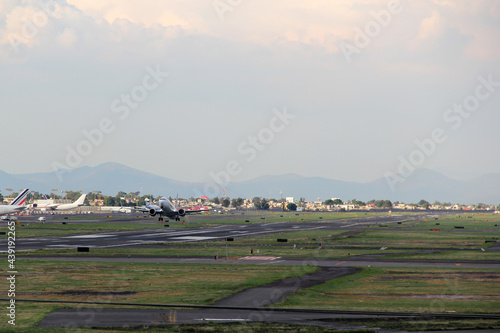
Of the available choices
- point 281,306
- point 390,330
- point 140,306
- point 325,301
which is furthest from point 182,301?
point 390,330

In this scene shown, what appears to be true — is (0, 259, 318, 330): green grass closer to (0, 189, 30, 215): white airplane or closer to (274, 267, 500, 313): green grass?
(274, 267, 500, 313): green grass

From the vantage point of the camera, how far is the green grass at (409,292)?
112 feet

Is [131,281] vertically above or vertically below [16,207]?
below

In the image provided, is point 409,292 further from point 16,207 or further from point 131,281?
point 16,207

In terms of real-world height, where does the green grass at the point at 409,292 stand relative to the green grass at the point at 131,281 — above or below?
below

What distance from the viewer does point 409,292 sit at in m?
39.8

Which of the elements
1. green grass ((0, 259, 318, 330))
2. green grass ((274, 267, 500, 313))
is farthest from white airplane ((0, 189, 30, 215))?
green grass ((274, 267, 500, 313))

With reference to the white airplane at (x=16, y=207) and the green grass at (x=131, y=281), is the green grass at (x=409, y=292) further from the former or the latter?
the white airplane at (x=16, y=207)

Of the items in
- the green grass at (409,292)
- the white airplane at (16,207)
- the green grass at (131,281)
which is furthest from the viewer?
the white airplane at (16,207)

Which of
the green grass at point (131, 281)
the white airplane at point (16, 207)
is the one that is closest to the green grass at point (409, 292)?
the green grass at point (131, 281)

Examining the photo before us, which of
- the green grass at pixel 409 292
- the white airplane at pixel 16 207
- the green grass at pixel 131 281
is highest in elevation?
the white airplane at pixel 16 207

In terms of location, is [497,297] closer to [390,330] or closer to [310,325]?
[390,330]

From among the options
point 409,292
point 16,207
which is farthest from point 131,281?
point 16,207

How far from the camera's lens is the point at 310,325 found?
28172 mm
